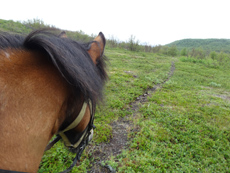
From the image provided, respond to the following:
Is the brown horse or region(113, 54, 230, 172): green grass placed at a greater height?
the brown horse

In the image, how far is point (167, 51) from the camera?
1524 inches

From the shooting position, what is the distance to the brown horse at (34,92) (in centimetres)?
52

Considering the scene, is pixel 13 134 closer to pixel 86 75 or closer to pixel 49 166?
pixel 86 75

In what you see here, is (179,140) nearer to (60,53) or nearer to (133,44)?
(60,53)

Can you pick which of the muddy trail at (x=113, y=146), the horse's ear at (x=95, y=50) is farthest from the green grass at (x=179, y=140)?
the horse's ear at (x=95, y=50)

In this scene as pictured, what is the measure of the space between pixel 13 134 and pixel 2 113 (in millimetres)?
96

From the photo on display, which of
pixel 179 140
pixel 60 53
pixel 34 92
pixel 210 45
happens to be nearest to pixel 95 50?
pixel 60 53

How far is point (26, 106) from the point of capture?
0.59 m

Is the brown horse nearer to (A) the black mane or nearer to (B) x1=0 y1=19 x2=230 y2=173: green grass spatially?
(A) the black mane

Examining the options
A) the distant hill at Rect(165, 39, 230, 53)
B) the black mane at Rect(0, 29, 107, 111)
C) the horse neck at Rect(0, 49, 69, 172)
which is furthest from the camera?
the distant hill at Rect(165, 39, 230, 53)

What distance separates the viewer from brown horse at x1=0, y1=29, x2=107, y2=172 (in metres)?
0.52

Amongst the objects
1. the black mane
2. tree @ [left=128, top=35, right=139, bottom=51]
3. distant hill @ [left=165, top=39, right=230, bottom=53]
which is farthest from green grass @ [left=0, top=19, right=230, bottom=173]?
distant hill @ [left=165, top=39, right=230, bottom=53]

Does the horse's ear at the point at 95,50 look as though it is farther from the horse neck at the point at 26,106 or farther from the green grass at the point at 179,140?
the green grass at the point at 179,140

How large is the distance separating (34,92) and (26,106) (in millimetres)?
76
